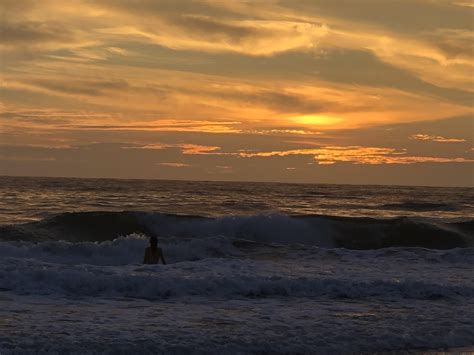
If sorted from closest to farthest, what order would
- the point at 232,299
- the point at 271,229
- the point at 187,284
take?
the point at 232,299 < the point at 187,284 < the point at 271,229

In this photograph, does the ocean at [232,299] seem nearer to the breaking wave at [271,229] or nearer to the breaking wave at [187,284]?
the breaking wave at [187,284]

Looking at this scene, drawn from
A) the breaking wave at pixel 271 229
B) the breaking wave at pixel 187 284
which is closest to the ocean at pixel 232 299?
the breaking wave at pixel 187 284

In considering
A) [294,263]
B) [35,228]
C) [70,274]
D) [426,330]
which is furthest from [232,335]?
[35,228]

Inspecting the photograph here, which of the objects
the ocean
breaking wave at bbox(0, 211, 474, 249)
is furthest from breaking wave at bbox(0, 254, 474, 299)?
breaking wave at bbox(0, 211, 474, 249)

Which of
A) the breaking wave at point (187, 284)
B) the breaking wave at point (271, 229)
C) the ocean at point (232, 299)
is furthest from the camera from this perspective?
the breaking wave at point (271, 229)

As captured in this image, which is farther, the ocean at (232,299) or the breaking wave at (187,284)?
the breaking wave at (187,284)

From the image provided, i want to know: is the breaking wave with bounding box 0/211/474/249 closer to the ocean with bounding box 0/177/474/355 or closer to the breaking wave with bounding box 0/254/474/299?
the ocean with bounding box 0/177/474/355

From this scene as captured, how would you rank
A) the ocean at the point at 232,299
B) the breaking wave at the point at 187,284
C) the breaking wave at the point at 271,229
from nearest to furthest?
the ocean at the point at 232,299, the breaking wave at the point at 187,284, the breaking wave at the point at 271,229

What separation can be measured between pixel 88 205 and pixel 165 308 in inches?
1137

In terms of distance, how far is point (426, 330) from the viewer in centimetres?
1193

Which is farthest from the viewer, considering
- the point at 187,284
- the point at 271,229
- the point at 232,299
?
the point at 271,229

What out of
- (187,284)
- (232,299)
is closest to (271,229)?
(187,284)

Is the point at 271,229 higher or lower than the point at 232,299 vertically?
higher

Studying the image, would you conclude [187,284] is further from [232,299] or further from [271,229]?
[271,229]
